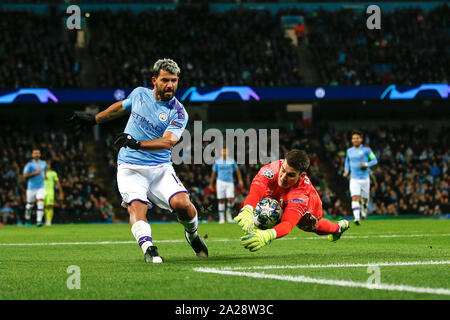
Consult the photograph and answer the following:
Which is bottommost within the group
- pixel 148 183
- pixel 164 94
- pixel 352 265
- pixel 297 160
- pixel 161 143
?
pixel 352 265

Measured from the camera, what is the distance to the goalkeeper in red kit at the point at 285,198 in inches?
300

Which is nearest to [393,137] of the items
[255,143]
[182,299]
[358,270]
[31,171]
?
[255,143]

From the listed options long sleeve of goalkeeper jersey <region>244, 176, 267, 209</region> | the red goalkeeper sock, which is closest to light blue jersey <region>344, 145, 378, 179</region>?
the red goalkeeper sock

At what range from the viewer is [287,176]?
26.5 ft

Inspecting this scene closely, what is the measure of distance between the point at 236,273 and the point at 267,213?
80.3 inches

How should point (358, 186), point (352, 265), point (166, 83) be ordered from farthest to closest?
1. point (358, 186)
2. point (166, 83)
3. point (352, 265)

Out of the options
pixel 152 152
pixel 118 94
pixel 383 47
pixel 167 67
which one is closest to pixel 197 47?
pixel 118 94

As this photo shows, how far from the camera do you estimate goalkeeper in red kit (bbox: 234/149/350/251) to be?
7629 millimetres

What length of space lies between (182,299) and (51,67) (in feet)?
87.0

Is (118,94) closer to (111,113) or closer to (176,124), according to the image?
(111,113)

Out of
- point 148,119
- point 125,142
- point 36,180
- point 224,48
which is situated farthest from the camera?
point 224,48

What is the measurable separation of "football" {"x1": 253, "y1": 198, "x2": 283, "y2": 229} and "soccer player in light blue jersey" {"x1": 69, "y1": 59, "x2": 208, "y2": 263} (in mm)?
732

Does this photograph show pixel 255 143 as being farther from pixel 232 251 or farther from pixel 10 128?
pixel 232 251

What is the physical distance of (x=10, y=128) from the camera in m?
31.4
